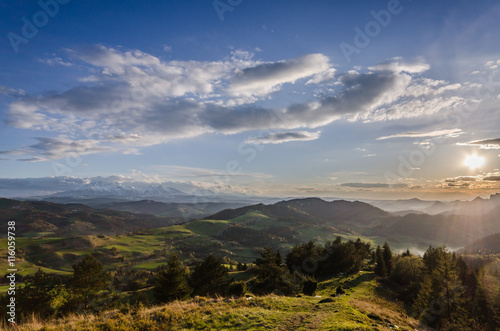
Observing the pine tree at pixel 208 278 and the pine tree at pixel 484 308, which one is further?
the pine tree at pixel 208 278

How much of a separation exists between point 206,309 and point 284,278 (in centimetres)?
4026

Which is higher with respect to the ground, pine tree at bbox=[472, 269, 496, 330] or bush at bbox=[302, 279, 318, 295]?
bush at bbox=[302, 279, 318, 295]

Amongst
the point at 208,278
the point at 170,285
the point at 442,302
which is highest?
the point at 170,285

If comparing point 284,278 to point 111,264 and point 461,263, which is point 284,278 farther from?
point 111,264

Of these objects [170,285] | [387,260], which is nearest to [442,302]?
[387,260]

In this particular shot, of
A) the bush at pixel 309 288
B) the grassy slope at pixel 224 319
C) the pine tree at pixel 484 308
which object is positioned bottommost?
the pine tree at pixel 484 308

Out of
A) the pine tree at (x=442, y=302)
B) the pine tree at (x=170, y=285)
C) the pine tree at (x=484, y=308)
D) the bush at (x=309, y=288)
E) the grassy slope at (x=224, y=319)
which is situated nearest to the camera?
the grassy slope at (x=224, y=319)

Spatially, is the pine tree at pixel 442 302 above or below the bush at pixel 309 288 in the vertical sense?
below

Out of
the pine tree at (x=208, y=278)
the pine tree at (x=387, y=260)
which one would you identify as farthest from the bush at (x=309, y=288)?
the pine tree at (x=387, y=260)

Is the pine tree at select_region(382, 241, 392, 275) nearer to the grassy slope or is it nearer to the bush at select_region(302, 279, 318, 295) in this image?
the bush at select_region(302, 279, 318, 295)

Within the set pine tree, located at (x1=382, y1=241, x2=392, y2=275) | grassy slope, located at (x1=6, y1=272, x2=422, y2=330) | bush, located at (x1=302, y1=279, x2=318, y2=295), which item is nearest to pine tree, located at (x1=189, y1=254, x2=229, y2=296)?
bush, located at (x1=302, y1=279, x2=318, y2=295)

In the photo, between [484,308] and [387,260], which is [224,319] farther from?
[387,260]

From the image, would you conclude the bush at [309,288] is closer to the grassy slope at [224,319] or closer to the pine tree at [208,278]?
the grassy slope at [224,319]

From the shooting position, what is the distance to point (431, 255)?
77562 mm
